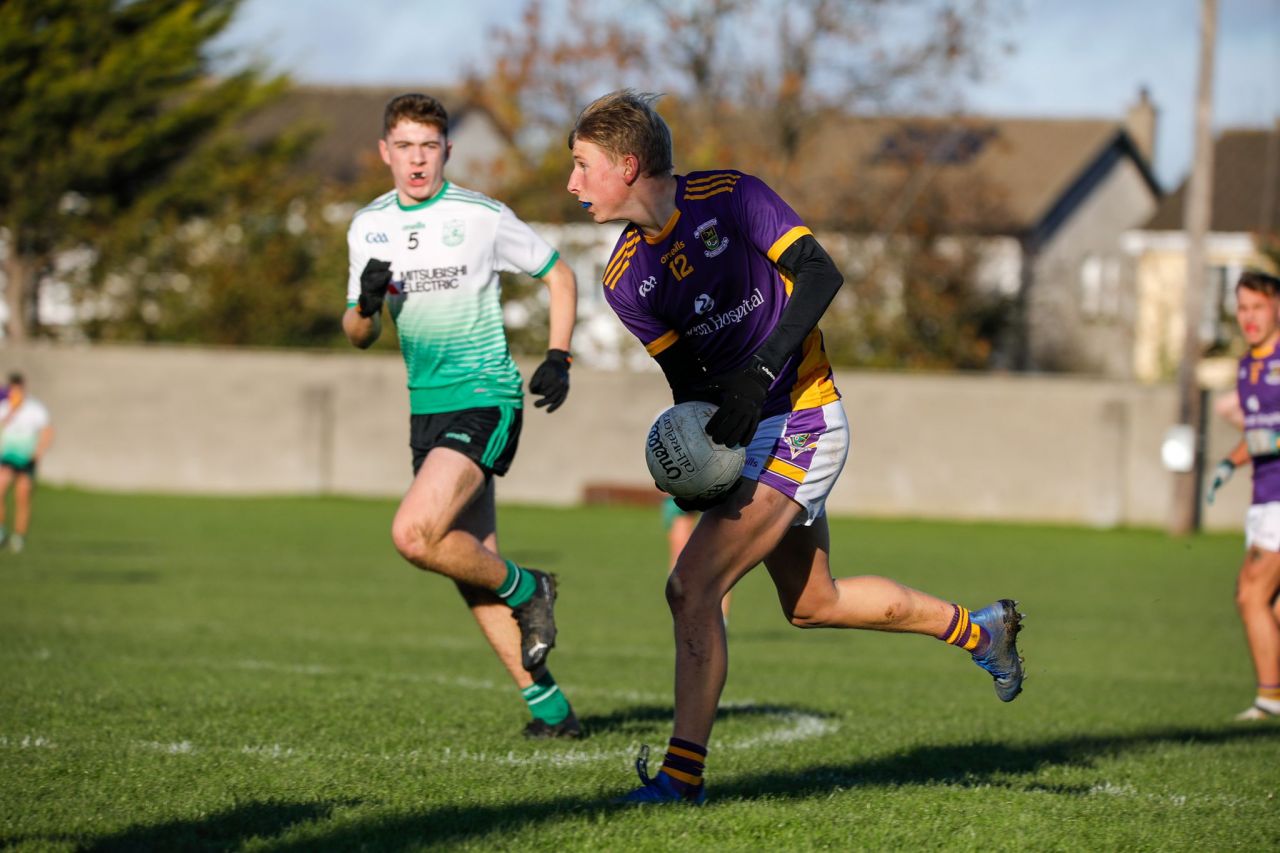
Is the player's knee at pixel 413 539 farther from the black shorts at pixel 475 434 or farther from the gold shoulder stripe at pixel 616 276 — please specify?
the gold shoulder stripe at pixel 616 276

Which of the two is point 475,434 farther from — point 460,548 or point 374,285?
point 374,285

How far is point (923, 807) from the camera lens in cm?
501

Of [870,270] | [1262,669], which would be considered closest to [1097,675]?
[1262,669]

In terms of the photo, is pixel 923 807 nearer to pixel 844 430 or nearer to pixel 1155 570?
pixel 844 430

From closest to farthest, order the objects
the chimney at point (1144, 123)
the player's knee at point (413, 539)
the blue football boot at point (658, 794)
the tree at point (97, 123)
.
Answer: the blue football boot at point (658, 794)
the player's knee at point (413, 539)
the tree at point (97, 123)
the chimney at point (1144, 123)

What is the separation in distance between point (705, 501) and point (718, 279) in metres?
0.70

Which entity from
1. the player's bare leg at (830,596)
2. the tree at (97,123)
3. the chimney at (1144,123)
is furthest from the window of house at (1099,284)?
the player's bare leg at (830,596)

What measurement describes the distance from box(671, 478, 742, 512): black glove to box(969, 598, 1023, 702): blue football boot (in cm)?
114

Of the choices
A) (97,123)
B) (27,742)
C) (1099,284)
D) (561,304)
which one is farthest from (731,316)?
(1099,284)

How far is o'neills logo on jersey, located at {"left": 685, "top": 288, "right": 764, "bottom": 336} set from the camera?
4.99 meters

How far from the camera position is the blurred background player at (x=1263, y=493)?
8.20 meters

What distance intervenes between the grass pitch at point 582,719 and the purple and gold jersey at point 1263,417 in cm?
128

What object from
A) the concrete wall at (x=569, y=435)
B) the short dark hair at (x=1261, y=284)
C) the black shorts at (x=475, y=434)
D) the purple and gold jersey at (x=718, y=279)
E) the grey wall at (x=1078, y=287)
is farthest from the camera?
the grey wall at (x=1078, y=287)

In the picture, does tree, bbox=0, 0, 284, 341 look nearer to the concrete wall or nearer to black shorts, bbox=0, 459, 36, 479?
the concrete wall
